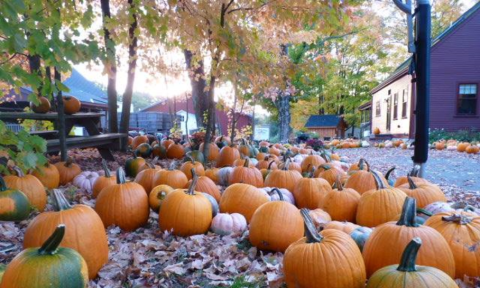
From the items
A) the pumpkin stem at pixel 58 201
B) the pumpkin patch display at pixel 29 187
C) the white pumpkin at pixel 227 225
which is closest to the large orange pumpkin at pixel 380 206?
the white pumpkin at pixel 227 225

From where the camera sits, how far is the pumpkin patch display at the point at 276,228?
268 centimetres

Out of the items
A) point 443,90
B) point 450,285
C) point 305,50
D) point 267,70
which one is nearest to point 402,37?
point 305,50

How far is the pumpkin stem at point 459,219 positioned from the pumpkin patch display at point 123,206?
7.96 feet

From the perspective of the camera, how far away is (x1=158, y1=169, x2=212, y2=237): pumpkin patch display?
3004 mm

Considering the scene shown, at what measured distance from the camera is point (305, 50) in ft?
85.3

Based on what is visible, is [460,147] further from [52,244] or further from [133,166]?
[52,244]

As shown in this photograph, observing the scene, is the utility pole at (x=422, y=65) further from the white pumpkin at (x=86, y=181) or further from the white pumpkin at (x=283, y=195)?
the white pumpkin at (x=86, y=181)

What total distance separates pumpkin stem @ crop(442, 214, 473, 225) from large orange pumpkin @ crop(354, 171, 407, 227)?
25.1 inches

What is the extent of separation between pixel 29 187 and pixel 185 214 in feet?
6.17

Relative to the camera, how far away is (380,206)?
9.59ft

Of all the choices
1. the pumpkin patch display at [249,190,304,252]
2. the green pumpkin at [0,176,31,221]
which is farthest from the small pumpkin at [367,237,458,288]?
the green pumpkin at [0,176,31,221]

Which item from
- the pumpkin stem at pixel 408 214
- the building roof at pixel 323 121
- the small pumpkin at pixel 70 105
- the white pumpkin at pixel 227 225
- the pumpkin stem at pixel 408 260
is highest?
the building roof at pixel 323 121

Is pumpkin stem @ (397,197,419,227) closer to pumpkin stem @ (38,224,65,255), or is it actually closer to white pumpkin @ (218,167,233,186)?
pumpkin stem @ (38,224,65,255)

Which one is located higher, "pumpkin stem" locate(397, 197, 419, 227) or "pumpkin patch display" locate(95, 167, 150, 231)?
"pumpkin stem" locate(397, 197, 419, 227)
